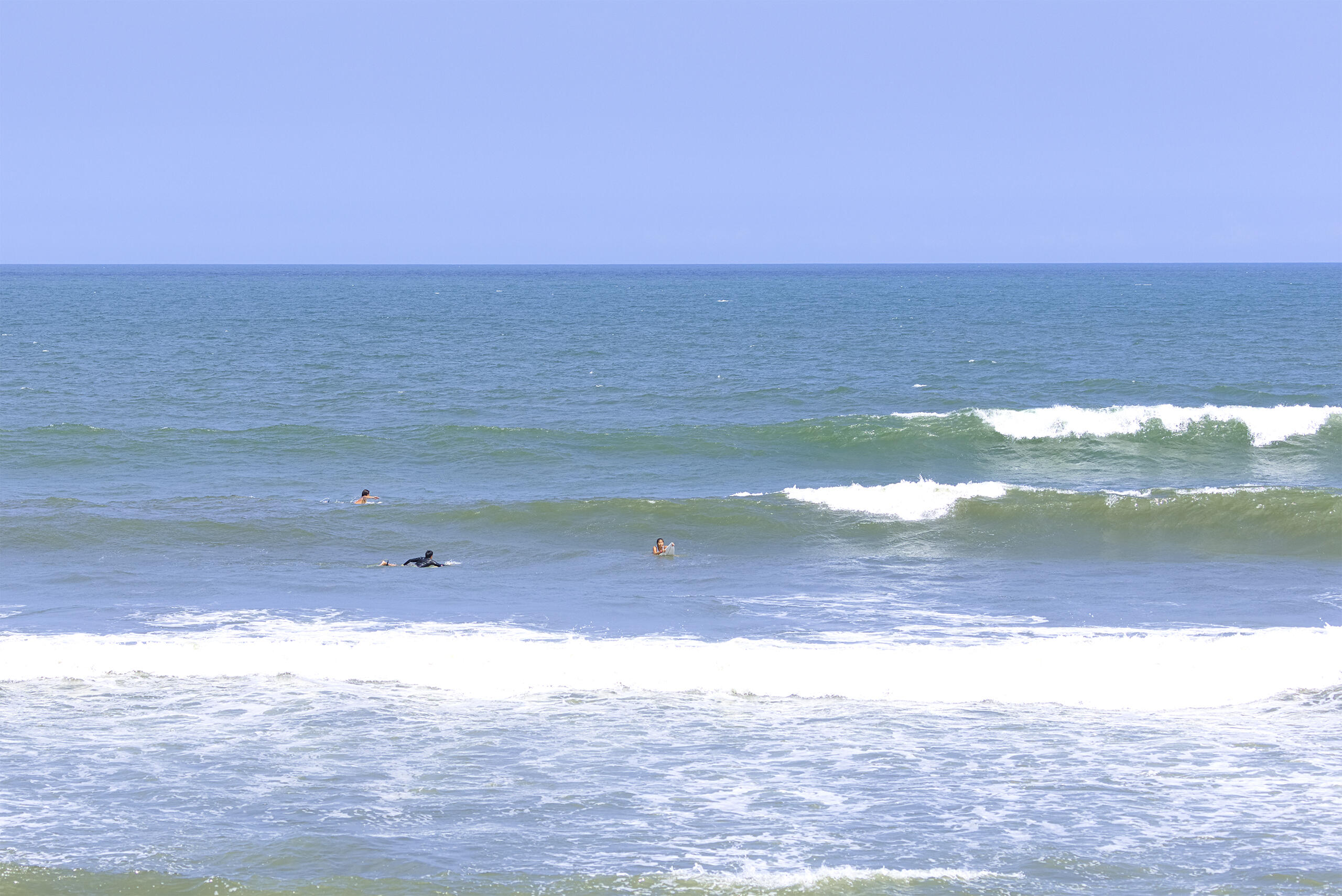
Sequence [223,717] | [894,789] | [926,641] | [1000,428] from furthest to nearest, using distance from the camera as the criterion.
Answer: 1. [1000,428]
2. [926,641]
3. [223,717]
4. [894,789]

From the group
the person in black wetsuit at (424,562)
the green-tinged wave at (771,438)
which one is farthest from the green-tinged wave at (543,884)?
the green-tinged wave at (771,438)

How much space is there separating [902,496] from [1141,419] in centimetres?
1252

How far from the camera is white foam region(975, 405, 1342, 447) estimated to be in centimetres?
3469

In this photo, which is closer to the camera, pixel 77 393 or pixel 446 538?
pixel 446 538

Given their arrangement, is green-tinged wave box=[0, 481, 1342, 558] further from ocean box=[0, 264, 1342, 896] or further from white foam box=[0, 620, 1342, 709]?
white foam box=[0, 620, 1342, 709]

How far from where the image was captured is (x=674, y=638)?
1680cm

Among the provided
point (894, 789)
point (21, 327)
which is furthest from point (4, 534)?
point (21, 327)

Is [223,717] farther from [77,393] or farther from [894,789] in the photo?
[77,393]

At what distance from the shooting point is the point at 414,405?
40.0 m

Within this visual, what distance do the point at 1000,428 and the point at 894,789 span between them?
2487cm

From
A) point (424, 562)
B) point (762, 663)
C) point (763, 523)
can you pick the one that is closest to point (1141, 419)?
point (763, 523)

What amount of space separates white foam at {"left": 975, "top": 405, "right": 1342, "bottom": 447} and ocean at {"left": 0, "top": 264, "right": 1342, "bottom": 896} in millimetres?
138

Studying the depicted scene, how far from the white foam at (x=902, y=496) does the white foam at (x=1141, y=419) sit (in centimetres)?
861

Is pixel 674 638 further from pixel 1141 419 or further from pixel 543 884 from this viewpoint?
pixel 1141 419
